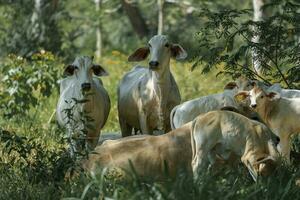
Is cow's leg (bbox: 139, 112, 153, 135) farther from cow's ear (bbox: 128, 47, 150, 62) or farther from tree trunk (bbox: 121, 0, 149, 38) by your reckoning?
tree trunk (bbox: 121, 0, 149, 38)

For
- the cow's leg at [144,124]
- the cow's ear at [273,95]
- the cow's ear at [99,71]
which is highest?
the cow's ear at [99,71]

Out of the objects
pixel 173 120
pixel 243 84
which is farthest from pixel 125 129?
pixel 243 84

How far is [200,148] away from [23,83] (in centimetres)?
694

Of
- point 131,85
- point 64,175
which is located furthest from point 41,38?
point 64,175

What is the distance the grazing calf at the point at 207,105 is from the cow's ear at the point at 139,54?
1.64m

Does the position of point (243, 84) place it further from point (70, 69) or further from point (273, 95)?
point (70, 69)

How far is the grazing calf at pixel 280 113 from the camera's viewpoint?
1034 cm

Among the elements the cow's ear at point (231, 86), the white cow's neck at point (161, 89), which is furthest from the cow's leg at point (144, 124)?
the cow's ear at point (231, 86)

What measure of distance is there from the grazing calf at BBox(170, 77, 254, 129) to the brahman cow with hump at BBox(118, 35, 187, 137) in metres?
1.06

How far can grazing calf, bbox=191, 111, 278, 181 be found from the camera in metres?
8.24

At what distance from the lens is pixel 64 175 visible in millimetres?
8742

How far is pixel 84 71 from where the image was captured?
1121cm

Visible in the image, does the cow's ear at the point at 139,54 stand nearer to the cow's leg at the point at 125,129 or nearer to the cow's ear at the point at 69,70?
the cow's ear at the point at 69,70

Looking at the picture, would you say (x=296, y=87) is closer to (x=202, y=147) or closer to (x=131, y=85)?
(x=131, y=85)
